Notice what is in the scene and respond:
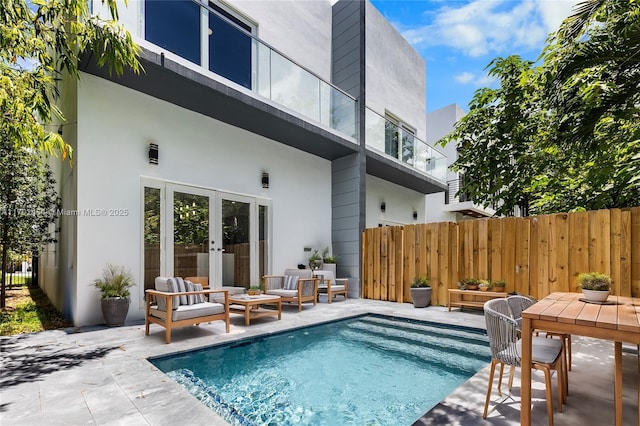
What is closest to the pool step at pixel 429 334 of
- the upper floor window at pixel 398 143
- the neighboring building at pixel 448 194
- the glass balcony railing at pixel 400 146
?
the glass balcony railing at pixel 400 146

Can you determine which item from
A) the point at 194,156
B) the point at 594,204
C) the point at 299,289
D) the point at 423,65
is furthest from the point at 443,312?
the point at 423,65

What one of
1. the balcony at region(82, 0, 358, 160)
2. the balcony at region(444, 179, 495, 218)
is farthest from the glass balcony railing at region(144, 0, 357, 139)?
the balcony at region(444, 179, 495, 218)

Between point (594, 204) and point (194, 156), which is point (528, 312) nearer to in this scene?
point (594, 204)

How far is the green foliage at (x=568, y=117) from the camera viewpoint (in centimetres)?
357

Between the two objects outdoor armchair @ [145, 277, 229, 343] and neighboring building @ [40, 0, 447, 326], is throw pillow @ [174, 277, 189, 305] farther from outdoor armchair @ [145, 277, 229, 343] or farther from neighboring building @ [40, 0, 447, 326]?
neighboring building @ [40, 0, 447, 326]

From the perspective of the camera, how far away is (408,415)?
280cm

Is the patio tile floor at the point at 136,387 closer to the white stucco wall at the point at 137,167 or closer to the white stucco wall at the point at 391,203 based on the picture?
the white stucco wall at the point at 137,167

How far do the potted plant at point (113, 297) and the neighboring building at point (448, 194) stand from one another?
13713mm

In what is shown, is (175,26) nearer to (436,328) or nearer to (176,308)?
(176,308)

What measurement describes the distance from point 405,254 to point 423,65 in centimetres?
975

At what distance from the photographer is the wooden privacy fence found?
18.1 feet

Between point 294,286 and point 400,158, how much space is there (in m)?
5.86

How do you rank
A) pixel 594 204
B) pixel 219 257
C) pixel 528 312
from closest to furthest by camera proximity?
1. pixel 528 312
2. pixel 594 204
3. pixel 219 257

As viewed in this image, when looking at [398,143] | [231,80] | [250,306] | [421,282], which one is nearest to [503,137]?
[421,282]
